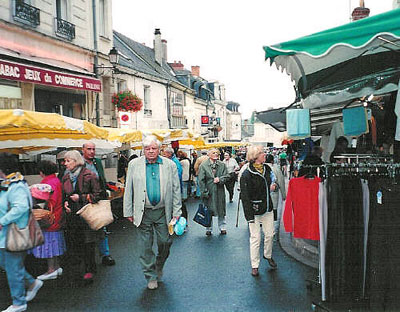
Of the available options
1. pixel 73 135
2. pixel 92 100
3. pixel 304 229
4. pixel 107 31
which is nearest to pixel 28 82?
pixel 92 100

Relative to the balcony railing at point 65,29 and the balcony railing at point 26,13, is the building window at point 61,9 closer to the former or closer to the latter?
the balcony railing at point 65,29

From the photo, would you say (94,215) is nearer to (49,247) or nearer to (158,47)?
(49,247)

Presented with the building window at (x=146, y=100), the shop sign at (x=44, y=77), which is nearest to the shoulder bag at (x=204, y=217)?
the shop sign at (x=44, y=77)

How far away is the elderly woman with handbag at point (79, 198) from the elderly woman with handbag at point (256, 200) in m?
2.02

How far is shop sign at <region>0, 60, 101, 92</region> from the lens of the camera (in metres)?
11.2

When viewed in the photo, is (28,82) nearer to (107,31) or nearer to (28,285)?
(107,31)

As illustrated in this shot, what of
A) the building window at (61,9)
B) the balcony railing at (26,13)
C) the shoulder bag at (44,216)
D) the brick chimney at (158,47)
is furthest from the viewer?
the brick chimney at (158,47)

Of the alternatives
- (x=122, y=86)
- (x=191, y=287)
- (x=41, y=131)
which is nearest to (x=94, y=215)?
(x=191, y=287)

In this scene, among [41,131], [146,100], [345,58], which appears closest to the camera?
[345,58]

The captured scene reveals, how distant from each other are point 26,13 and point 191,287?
11194 millimetres

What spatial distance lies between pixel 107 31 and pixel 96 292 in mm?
15957

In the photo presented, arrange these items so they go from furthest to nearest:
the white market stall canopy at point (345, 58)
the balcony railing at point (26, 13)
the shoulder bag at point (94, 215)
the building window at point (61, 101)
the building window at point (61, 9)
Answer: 1. the building window at point (61, 9)
2. the building window at point (61, 101)
3. the balcony railing at point (26, 13)
4. the shoulder bag at point (94, 215)
5. the white market stall canopy at point (345, 58)

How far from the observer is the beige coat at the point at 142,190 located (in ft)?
16.5

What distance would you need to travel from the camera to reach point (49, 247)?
5156 millimetres
